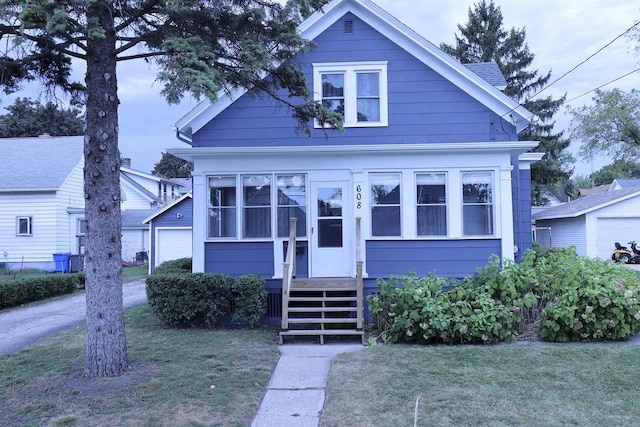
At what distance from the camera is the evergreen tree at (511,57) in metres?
31.5

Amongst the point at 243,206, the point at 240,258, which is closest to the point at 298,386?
the point at 240,258

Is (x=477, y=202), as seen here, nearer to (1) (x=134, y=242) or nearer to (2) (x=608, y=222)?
(2) (x=608, y=222)

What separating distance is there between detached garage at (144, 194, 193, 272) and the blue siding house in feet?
36.5

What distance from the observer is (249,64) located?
5.99 m

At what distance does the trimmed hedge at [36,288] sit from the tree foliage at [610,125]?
3265 centimetres

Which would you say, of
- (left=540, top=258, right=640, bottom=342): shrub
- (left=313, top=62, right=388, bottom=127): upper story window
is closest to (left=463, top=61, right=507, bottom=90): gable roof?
(left=313, top=62, right=388, bottom=127): upper story window

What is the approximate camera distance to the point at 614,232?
23141 millimetres

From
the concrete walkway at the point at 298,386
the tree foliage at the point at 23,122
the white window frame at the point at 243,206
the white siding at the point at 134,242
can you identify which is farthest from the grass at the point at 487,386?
the tree foliage at the point at 23,122

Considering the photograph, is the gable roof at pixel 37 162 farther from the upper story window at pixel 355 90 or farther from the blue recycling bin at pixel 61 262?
the upper story window at pixel 355 90

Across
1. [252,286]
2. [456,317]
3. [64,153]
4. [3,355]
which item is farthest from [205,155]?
[64,153]

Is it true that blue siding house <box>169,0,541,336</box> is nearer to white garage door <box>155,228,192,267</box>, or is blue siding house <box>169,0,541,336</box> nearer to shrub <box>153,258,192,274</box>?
shrub <box>153,258,192,274</box>

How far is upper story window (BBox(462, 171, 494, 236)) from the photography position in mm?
9711

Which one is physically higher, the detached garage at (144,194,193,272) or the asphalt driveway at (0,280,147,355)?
the detached garage at (144,194,193,272)

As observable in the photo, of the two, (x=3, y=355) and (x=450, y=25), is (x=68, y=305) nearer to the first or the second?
(x=3, y=355)
